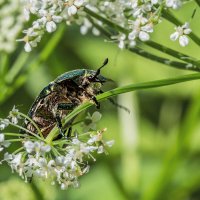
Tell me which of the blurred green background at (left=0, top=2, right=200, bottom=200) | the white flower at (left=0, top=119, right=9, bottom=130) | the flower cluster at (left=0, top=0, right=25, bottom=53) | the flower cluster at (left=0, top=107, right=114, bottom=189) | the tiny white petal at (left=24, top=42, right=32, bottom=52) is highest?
the tiny white petal at (left=24, top=42, right=32, bottom=52)

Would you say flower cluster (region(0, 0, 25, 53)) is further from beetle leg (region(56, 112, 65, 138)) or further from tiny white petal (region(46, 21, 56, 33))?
beetle leg (region(56, 112, 65, 138))

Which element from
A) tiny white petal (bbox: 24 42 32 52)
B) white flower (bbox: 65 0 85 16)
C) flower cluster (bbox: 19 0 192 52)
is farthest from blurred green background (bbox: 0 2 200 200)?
white flower (bbox: 65 0 85 16)

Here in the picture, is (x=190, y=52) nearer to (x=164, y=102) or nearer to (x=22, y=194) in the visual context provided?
(x=164, y=102)

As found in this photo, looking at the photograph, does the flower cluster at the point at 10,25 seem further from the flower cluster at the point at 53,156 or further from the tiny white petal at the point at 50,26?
the flower cluster at the point at 53,156

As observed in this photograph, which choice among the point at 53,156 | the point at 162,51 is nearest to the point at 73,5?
the point at 162,51

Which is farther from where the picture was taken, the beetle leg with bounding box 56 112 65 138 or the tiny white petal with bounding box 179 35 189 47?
the tiny white petal with bounding box 179 35 189 47
